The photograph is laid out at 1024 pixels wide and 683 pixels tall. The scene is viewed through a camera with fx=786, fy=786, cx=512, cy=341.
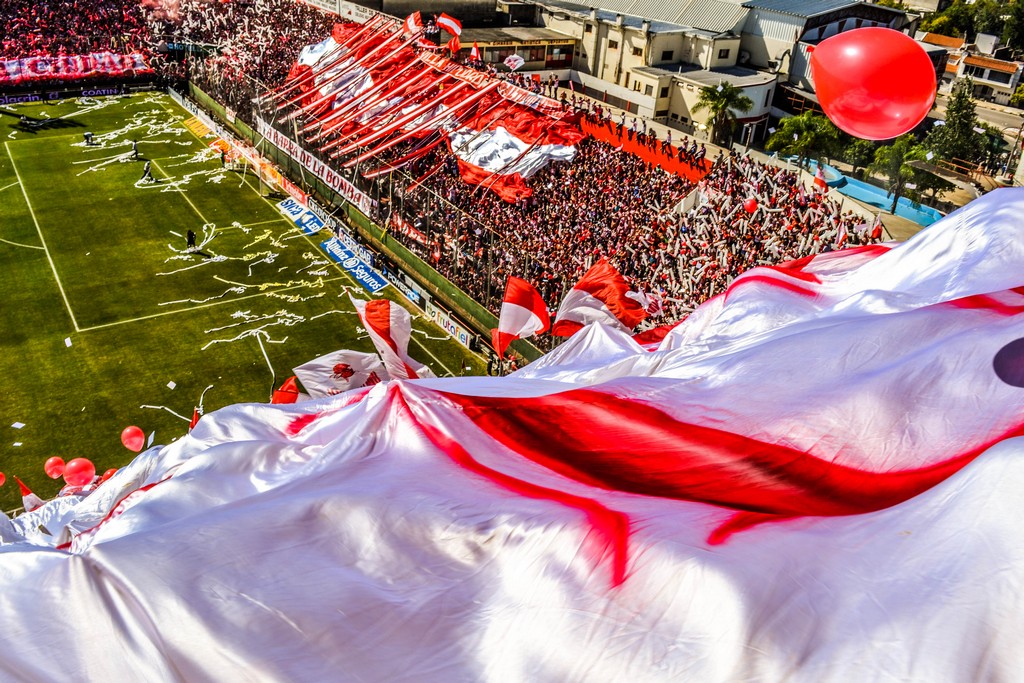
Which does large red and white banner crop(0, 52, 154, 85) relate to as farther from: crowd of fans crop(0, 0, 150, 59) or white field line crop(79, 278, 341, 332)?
white field line crop(79, 278, 341, 332)

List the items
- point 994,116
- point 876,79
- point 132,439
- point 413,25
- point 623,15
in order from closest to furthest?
point 876,79 → point 132,439 → point 413,25 → point 623,15 → point 994,116

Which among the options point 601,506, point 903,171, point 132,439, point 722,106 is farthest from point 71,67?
point 601,506

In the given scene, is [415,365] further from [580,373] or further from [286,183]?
[286,183]

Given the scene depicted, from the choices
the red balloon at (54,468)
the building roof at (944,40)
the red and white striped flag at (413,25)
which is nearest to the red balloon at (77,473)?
the red balloon at (54,468)

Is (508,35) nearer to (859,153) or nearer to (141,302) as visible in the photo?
(859,153)

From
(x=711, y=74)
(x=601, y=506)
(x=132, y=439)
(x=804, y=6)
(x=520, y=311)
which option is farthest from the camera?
(x=804, y=6)

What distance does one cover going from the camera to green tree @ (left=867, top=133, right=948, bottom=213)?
37.2m

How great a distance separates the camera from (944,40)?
66625 millimetres

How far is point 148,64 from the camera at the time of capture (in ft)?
168

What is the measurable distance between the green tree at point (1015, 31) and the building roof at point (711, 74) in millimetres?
25564

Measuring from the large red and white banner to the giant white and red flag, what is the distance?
50.4 m

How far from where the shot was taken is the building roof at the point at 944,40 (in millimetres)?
65500

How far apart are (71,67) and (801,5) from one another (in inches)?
1860

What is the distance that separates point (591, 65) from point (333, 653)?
52.9 metres
